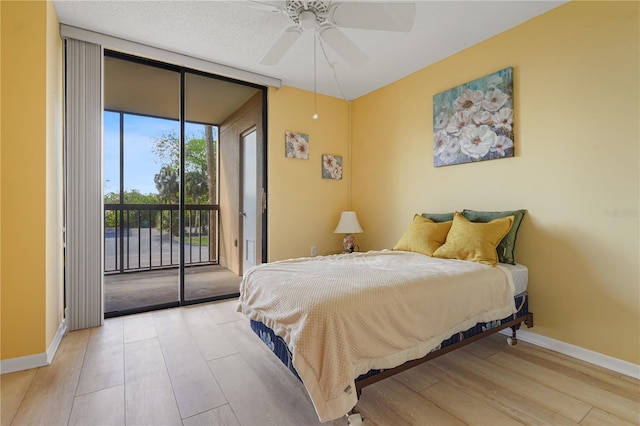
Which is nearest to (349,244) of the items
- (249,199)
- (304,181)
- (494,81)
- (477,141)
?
(304,181)

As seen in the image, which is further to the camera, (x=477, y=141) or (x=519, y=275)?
(x=477, y=141)

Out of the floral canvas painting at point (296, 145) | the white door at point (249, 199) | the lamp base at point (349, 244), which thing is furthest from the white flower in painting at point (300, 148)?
Result: the lamp base at point (349, 244)

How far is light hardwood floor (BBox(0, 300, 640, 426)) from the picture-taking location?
4.90 ft

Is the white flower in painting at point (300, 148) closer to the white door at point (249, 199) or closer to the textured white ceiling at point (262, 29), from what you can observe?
the white door at point (249, 199)

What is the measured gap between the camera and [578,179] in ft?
7.09

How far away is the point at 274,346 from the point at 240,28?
8.09ft

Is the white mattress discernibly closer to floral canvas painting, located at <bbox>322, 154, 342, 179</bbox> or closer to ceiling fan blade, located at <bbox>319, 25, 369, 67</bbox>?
ceiling fan blade, located at <bbox>319, 25, 369, 67</bbox>

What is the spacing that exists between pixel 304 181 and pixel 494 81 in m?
2.28

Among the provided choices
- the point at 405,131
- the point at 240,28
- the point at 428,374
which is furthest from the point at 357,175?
the point at 428,374

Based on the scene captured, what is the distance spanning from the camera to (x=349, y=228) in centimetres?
381

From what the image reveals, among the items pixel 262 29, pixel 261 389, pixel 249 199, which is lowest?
pixel 261 389

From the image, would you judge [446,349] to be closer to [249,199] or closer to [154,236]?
[249,199]

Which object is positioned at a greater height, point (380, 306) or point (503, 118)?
point (503, 118)

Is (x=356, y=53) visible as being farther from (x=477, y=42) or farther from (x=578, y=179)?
(x=578, y=179)
